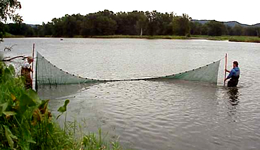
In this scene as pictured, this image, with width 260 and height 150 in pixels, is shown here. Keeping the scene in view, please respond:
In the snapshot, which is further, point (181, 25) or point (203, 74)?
point (181, 25)

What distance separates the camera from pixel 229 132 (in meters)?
8.59

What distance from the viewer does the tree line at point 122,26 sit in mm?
121438

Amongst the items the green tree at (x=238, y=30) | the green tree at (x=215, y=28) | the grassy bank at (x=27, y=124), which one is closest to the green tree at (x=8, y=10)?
the grassy bank at (x=27, y=124)

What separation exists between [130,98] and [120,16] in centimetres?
12972

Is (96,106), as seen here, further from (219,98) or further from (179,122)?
(219,98)

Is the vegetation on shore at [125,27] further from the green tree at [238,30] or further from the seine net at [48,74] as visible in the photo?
the seine net at [48,74]

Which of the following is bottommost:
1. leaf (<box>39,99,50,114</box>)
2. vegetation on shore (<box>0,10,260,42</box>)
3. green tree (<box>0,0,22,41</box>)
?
leaf (<box>39,99,50,114</box>)

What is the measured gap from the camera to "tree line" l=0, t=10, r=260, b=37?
4781 inches

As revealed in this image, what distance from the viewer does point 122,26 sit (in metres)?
135

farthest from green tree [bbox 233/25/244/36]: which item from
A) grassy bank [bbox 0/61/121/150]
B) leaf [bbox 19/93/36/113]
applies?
leaf [bbox 19/93/36/113]

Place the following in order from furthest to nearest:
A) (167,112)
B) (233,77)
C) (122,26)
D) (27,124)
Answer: (122,26), (233,77), (167,112), (27,124)

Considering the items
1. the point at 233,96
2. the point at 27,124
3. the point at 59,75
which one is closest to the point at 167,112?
the point at 233,96

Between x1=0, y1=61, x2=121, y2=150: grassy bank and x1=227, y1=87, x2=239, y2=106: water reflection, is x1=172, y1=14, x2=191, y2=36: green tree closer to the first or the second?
x1=227, y1=87, x2=239, y2=106: water reflection

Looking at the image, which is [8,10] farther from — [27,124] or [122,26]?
[122,26]
